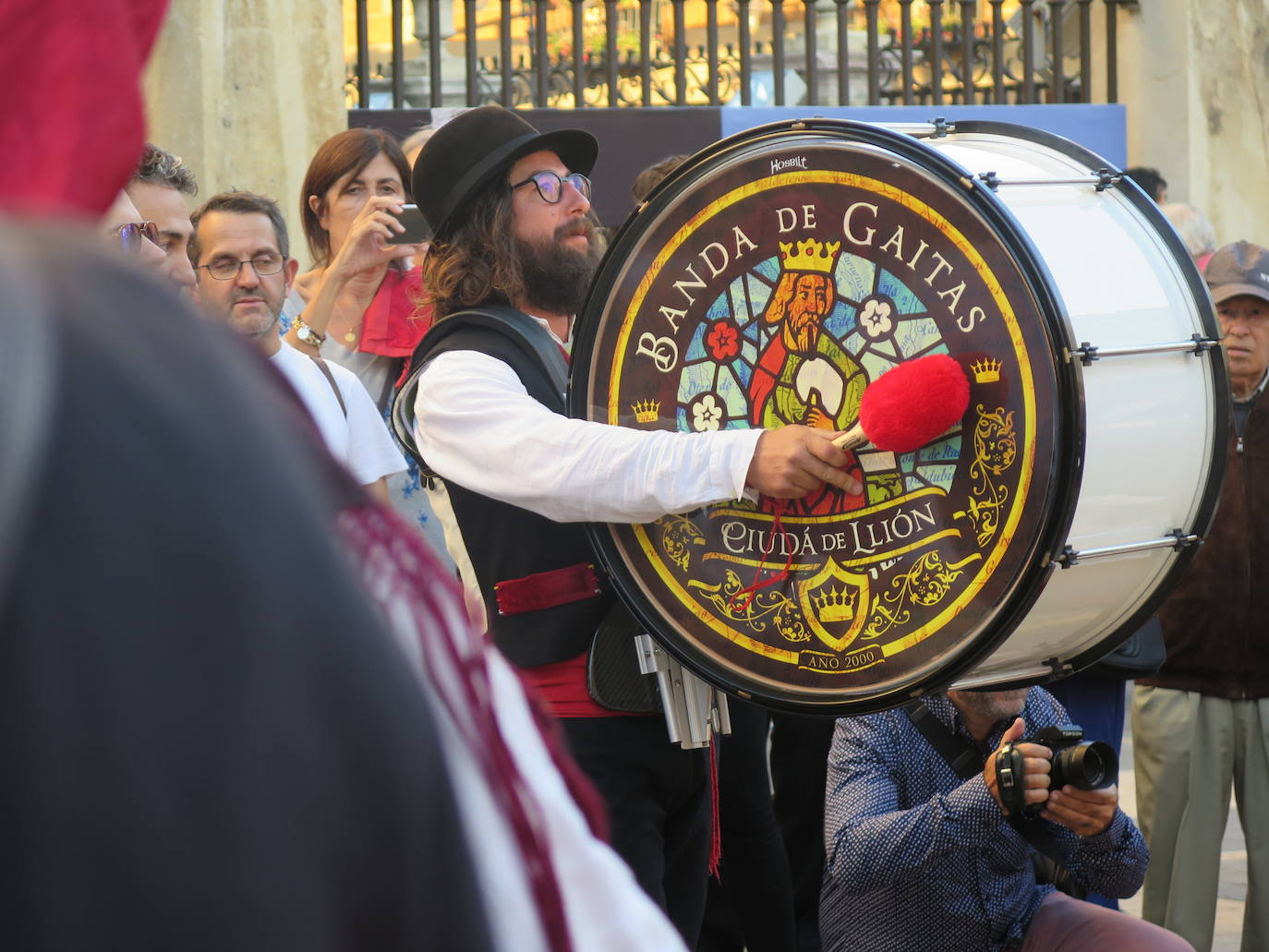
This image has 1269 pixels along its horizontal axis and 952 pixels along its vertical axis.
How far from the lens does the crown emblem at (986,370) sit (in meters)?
2.15

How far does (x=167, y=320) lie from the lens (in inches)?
18.1

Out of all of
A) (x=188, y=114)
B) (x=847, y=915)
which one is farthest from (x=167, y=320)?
(x=188, y=114)

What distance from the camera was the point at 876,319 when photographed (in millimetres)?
2283

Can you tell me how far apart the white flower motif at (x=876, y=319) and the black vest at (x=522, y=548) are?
61 centimetres

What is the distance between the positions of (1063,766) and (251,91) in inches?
219

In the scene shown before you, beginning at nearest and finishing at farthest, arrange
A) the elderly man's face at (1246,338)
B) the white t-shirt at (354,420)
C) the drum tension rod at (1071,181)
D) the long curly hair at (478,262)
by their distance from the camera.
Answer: the drum tension rod at (1071,181) → the long curly hair at (478,262) → the white t-shirt at (354,420) → the elderly man's face at (1246,338)

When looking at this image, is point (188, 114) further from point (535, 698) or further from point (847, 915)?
point (535, 698)

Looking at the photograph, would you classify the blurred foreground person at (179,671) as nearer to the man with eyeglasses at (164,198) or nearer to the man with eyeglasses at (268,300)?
the man with eyeglasses at (268,300)

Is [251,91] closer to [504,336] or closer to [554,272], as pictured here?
[554,272]

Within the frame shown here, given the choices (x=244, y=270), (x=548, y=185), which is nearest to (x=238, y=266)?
(x=244, y=270)

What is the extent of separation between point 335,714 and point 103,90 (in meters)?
0.23

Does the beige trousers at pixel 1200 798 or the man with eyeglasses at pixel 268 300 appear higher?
the man with eyeglasses at pixel 268 300

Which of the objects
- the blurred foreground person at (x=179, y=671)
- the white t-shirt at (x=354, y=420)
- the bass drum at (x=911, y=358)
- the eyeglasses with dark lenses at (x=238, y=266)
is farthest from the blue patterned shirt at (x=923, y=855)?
the blurred foreground person at (x=179, y=671)

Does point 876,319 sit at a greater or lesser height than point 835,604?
greater
